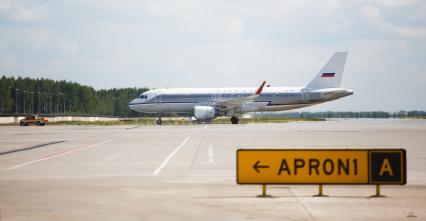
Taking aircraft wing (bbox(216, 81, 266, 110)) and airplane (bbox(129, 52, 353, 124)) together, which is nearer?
aircraft wing (bbox(216, 81, 266, 110))

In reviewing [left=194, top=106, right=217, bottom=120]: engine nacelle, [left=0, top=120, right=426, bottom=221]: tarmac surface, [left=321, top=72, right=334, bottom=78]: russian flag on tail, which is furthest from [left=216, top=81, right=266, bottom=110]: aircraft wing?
[left=0, top=120, right=426, bottom=221]: tarmac surface

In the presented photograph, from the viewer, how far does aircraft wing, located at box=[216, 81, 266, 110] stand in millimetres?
75875

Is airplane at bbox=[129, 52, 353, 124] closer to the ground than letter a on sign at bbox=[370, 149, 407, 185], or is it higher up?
higher up

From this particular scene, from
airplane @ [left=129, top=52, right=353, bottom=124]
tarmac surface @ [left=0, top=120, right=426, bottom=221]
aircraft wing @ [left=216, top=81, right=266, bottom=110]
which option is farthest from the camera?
airplane @ [left=129, top=52, right=353, bottom=124]

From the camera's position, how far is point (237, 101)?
7731 cm

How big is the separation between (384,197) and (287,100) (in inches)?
2586

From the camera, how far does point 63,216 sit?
1243 centimetres

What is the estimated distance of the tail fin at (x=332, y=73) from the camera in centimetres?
8231

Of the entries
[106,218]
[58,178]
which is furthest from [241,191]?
[58,178]

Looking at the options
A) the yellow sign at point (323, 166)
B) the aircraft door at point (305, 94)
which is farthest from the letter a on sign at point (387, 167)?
the aircraft door at point (305, 94)

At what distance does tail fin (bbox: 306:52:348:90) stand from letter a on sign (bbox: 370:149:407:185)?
221 feet

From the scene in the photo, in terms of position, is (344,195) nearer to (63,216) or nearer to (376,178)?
(376,178)

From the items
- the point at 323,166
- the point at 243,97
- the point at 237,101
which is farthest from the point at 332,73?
the point at 323,166

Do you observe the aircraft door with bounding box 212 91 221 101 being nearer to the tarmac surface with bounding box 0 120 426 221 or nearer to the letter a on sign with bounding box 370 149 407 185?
the tarmac surface with bounding box 0 120 426 221
